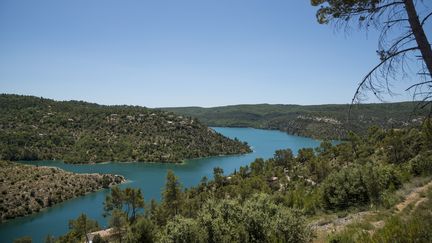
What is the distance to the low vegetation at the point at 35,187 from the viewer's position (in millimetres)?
77562

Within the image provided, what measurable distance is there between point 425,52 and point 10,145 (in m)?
167

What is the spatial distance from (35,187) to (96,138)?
83.4 m

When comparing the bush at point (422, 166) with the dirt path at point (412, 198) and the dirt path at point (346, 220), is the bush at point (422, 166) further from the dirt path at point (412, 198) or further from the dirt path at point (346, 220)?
the dirt path at point (346, 220)

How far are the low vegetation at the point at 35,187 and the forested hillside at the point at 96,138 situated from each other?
148 ft

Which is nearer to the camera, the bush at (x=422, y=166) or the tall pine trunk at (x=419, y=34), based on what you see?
the tall pine trunk at (x=419, y=34)

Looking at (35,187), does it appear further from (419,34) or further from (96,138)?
(419,34)

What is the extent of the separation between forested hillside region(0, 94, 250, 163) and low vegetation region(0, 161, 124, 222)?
45159 mm

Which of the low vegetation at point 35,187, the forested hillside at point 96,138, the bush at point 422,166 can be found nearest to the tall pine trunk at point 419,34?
the bush at point 422,166

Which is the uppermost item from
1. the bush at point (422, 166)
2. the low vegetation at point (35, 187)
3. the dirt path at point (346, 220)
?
the bush at point (422, 166)

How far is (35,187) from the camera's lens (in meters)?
85.2

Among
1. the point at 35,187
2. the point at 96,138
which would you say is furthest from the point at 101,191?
the point at 96,138

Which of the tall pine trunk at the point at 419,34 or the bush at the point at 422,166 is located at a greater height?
the tall pine trunk at the point at 419,34

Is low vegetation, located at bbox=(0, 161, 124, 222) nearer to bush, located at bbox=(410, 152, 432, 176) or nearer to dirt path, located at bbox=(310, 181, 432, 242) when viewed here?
dirt path, located at bbox=(310, 181, 432, 242)

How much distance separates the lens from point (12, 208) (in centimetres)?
7675
